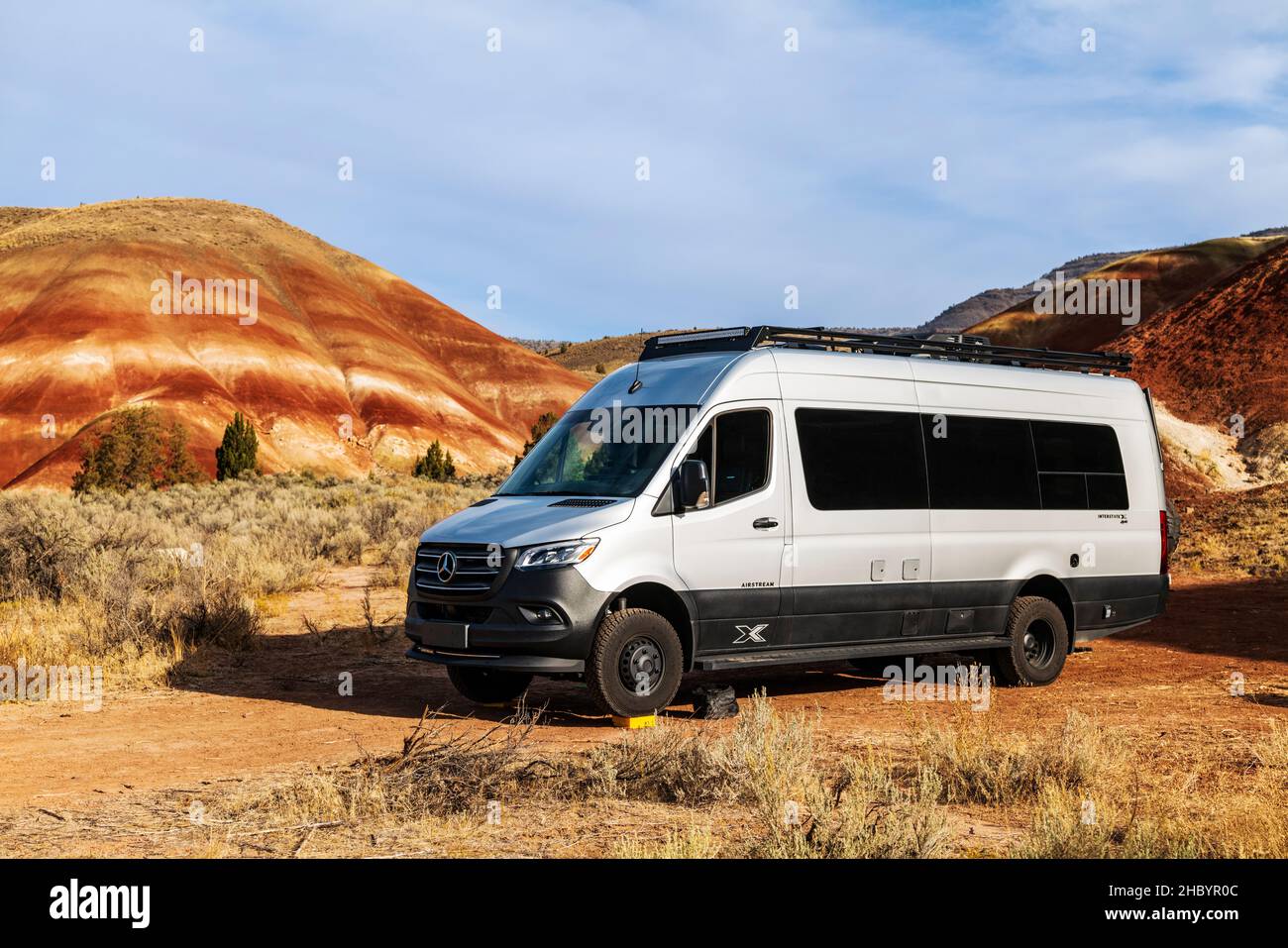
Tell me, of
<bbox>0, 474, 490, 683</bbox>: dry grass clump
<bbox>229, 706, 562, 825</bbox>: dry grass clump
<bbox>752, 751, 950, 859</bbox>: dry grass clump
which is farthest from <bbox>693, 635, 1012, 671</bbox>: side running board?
<bbox>0, 474, 490, 683</bbox>: dry grass clump

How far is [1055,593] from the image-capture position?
1283 cm

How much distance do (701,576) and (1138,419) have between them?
5990 millimetres

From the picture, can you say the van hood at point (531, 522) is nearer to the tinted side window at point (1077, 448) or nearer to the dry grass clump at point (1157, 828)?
the dry grass clump at point (1157, 828)

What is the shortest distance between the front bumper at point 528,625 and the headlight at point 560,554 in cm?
5

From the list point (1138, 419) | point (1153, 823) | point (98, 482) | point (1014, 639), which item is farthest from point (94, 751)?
point (98, 482)

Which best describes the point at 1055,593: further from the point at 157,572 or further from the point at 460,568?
the point at 157,572

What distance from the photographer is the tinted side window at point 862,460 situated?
10.9 meters

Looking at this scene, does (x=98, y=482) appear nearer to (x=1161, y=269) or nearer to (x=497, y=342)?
(x=497, y=342)

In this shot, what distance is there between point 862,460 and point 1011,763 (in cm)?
404

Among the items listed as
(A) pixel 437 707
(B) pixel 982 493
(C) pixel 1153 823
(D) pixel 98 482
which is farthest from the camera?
(D) pixel 98 482

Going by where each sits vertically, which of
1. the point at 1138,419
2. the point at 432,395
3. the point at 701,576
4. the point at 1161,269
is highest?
the point at 1161,269

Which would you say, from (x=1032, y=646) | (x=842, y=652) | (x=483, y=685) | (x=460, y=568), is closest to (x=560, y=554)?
(x=460, y=568)

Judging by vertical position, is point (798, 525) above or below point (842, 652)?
above

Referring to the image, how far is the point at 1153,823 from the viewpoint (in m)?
6.01
